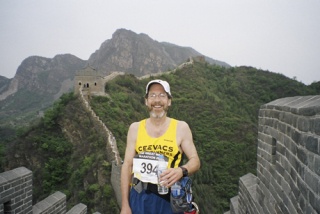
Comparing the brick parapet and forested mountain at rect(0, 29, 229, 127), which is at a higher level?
forested mountain at rect(0, 29, 229, 127)

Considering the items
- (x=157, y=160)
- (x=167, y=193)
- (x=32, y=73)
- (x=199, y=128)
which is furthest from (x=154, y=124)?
(x=32, y=73)

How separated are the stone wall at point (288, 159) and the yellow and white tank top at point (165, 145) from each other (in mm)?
1079

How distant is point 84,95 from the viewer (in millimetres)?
26734

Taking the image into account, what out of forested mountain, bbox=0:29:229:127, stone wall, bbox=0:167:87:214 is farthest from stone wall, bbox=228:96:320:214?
forested mountain, bbox=0:29:229:127

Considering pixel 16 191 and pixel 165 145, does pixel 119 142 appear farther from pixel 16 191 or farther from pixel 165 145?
pixel 165 145

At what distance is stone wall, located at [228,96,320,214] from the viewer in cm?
202

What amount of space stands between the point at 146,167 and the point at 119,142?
1755 centimetres

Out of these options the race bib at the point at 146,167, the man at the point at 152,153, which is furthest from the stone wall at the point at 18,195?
the race bib at the point at 146,167

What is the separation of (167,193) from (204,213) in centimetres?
1842

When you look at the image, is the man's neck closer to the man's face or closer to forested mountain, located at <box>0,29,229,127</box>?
the man's face

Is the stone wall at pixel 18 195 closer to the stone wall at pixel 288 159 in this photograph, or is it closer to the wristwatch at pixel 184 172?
the wristwatch at pixel 184 172

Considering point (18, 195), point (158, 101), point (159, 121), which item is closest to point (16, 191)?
point (18, 195)

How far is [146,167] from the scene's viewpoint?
2631mm

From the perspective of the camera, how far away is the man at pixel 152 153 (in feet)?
8.61
